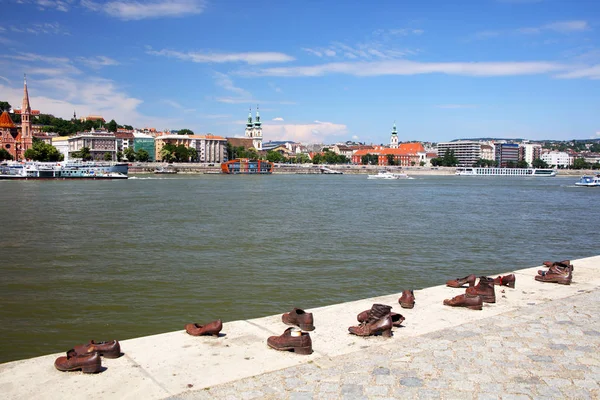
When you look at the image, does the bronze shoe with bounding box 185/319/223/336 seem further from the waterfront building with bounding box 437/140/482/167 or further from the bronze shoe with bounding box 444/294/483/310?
the waterfront building with bounding box 437/140/482/167

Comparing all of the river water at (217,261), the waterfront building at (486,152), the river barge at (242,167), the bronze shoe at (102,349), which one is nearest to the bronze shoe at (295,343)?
the bronze shoe at (102,349)

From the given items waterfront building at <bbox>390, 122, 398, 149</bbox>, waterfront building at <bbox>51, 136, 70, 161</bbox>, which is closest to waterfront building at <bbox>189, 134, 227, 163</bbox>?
waterfront building at <bbox>51, 136, 70, 161</bbox>

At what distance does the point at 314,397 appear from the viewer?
406 centimetres

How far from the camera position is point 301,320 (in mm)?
5645

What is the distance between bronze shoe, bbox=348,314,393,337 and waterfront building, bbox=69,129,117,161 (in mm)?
130608

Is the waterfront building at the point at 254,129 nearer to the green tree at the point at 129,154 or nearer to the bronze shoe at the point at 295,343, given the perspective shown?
the green tree at the point at 129,154

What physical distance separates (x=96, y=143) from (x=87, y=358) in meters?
135

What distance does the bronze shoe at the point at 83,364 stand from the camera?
443 cm

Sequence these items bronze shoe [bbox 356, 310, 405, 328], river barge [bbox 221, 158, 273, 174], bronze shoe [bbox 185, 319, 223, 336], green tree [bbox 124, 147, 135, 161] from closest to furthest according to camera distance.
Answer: bronze shoe [bbox 185, 319, 223, 336]
bronze shoe [bbox 356, 310, 405, 328]
river barge [bbox 221, 158, 273, 174]
green tree [bbox 124, 147, 135, 161]

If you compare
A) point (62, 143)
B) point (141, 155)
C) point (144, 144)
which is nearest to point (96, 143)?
point (62, 143)

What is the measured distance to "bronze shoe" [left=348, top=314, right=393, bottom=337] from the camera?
545cm

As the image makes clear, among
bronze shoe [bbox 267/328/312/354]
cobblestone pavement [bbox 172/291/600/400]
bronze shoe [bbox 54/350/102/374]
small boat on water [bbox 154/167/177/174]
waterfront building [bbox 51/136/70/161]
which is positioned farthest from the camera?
waterfront building [bbox 51/136/70/161]

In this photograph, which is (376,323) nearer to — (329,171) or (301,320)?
(301,320)

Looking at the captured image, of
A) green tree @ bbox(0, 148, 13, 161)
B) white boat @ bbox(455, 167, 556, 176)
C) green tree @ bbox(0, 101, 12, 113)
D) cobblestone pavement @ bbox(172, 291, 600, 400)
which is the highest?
green tree @ bbox(0, 101, 12, 113)
